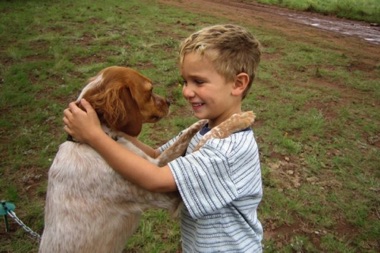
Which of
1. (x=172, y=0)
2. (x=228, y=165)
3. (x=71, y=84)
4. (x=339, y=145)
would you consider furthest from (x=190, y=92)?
(x=172, y=0)

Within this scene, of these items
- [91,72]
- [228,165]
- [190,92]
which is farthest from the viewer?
[91,72]

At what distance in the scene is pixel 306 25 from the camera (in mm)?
13742

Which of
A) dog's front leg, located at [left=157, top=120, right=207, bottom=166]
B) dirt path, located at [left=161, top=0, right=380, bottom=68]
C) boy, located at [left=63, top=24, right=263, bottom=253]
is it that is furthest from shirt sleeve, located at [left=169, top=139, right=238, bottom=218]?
dirt path, located at [left=161, top=0, right=380, bottom=68]

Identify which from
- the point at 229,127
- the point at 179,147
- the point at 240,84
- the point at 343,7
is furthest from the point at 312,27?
the point at 229,127

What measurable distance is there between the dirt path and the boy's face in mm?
8392

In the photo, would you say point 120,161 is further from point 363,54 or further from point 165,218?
point 363,54

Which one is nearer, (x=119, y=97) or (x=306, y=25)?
(x=119, y=97)

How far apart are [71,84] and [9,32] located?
4.99m

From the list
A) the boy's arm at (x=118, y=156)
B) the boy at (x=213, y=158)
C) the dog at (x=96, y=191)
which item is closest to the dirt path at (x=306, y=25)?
the boy at (x=213, y=158)

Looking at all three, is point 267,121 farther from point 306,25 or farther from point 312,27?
point 306,25

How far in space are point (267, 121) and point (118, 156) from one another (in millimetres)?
4459

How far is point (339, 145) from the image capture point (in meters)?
5.58

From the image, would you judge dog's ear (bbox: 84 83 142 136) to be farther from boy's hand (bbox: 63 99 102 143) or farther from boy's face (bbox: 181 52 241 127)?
boy's face (bbox: 181 52 241 127)

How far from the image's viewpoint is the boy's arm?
1964 millimetres
